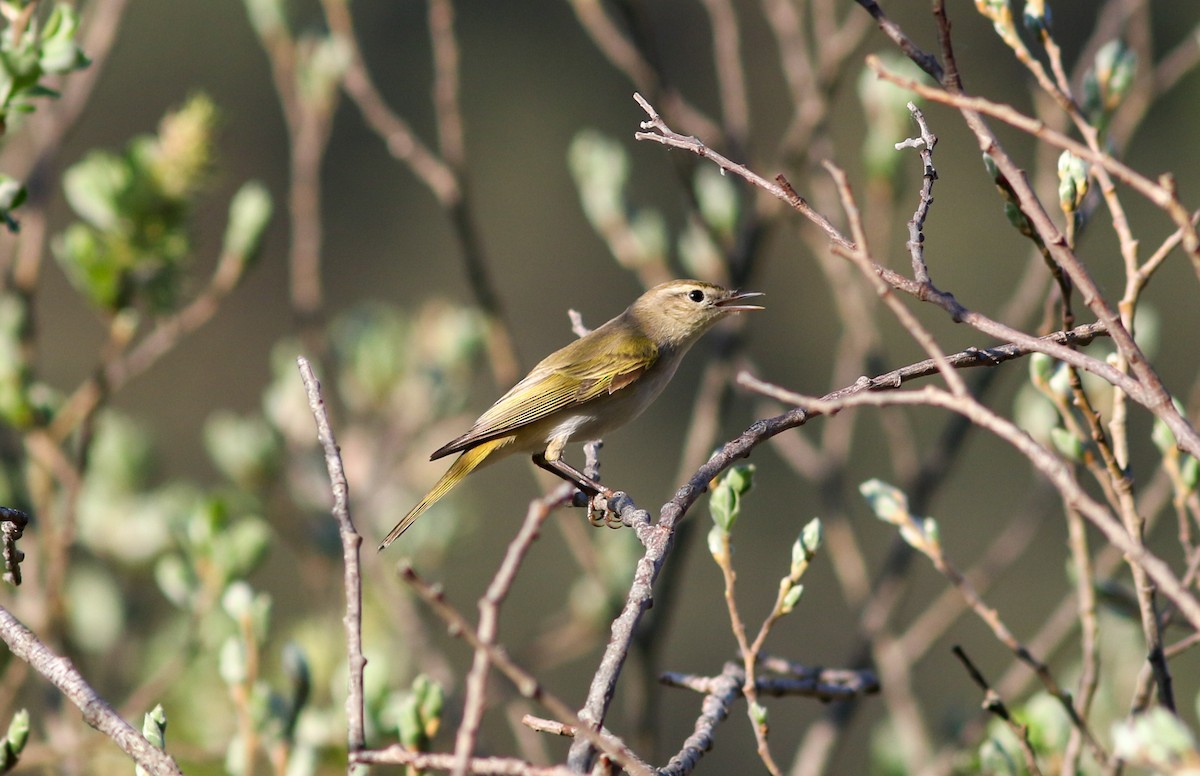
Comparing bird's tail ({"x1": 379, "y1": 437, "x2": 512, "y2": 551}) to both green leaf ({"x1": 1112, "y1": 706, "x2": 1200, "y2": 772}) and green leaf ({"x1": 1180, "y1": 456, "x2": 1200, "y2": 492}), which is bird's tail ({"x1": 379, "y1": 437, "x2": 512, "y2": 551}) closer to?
green leaf ({"x1": 1180, "y1": 456, "x2": 1200, "y2": 492})

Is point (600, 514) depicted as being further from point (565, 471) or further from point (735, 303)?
point (735, 303)

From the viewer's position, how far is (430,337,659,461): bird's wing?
3154mm

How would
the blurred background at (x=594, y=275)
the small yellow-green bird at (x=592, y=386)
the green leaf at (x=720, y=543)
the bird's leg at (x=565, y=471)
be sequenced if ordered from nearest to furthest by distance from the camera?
1. the green leaf at (x=720, y=543)
2. the bird's leg at (x=565, y=471)
3. the small yellow-green bird at (x=592, y=386)
4. the blurred background at (x=594, y=275)

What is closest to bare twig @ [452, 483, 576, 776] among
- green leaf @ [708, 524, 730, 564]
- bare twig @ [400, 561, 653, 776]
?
bare twig @ [400, 561, 653, 776]

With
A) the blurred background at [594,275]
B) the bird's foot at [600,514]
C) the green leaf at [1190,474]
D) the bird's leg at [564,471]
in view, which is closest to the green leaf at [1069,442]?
the green leaf at [1190,474]

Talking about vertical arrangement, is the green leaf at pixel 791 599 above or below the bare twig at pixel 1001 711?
above

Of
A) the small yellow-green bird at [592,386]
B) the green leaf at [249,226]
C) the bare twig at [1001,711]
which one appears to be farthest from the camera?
the small yellow-green bird at [592,386]

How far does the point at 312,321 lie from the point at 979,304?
25.9 feet

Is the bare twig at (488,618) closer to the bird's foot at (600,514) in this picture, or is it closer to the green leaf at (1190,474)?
the green leaf at (1190,474)

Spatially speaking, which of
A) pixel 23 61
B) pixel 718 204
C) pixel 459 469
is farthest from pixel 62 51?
pixel 718 204

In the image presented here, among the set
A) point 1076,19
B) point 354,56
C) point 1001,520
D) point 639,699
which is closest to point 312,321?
point 354,56

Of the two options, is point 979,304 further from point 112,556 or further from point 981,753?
point 981,753

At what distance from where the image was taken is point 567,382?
3373 millimetres

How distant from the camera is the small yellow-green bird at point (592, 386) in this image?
124 inches
